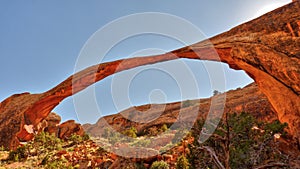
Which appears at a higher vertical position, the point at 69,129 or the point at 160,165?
the point at 69,129

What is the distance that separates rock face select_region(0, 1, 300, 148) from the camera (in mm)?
8305

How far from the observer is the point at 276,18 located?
9.55 m

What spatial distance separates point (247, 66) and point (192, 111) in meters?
18.1

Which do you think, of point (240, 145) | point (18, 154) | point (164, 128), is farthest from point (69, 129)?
point (240, 145)

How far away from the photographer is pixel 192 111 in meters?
27.6

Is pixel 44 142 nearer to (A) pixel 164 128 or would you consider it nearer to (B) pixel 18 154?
(B) pixel 18 154

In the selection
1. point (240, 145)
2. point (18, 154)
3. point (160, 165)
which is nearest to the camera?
point (240, 145)

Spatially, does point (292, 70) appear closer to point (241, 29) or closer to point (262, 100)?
point (241, 29)

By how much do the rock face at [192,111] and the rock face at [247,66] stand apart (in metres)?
2.92

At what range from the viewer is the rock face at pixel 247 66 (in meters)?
8.30

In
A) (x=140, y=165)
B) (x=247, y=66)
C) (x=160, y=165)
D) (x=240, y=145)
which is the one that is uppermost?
(x=247, y=66)

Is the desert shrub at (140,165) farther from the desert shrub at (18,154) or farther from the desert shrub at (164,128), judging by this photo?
the desert shrub at (18,154)

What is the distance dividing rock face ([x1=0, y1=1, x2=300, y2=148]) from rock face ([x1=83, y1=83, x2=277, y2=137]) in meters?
2.92

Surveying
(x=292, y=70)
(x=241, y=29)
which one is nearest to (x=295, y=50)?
(x=292, y=70)
